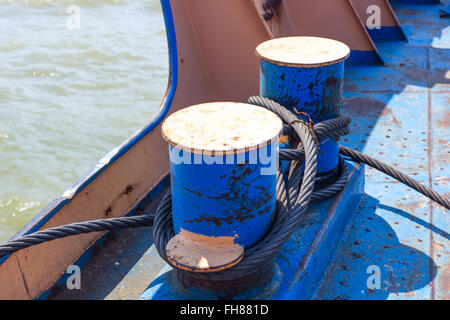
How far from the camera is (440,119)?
356 cm

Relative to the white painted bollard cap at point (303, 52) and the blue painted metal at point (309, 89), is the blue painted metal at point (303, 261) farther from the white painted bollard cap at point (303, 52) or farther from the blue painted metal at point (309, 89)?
the white painted bollard cap at point (303, 52)

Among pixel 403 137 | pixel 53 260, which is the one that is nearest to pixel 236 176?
pixel 53 260

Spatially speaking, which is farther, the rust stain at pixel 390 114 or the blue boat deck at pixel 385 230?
the rust stain at pixel 390 114

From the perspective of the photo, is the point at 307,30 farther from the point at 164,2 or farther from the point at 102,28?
the point at 102,28

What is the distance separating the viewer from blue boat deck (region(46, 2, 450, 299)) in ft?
7.19

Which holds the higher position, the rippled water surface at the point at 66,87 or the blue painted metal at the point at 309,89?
the blue painted metal at the point at 309,89

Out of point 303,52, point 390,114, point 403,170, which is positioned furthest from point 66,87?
point 303,52

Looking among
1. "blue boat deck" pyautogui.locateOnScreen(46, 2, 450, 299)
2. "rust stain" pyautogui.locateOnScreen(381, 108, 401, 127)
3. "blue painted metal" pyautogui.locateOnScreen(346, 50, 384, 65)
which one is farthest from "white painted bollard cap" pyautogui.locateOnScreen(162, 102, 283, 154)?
"blue painted metal" pyautogui.locateOnScreen(346, 50, 384, 65)

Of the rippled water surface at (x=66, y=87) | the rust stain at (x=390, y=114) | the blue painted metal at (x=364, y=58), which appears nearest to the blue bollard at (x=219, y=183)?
the rust stain at (x=390, y=114)

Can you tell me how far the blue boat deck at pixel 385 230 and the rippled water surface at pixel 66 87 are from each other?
3262 millimetres

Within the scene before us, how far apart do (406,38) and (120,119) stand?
421 centimetres

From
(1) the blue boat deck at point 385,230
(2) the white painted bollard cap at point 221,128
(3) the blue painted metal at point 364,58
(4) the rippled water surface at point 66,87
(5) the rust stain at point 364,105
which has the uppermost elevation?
(2) the white painted bollard cap at point 221,128

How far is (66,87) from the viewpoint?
28.1ft

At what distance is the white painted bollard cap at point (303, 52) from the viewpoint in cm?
225
